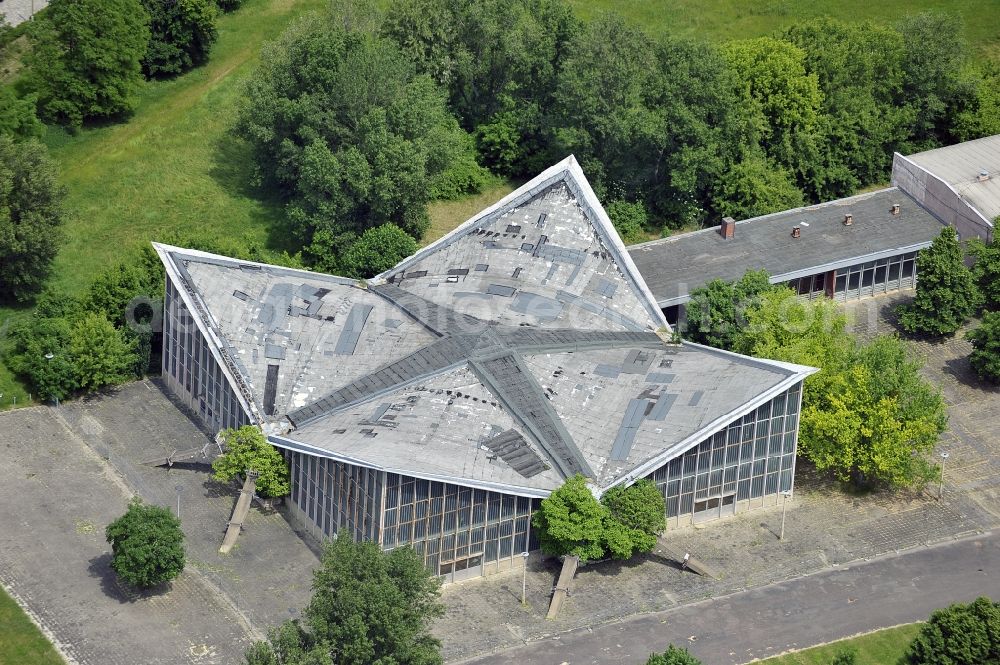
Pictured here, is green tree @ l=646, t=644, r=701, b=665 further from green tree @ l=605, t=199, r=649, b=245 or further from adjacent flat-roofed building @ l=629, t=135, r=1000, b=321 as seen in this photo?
green tree @ l=605, t=199, r=649, b=245

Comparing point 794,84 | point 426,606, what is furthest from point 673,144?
point 426,606

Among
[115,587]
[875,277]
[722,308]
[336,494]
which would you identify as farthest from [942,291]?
[115,587]

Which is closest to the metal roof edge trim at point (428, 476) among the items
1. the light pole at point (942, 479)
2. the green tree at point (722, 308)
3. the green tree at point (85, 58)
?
the green tree at point (722, 308)

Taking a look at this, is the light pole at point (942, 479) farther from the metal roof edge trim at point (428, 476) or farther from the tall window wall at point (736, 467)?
the metal roof edge trim at point (428, 476)

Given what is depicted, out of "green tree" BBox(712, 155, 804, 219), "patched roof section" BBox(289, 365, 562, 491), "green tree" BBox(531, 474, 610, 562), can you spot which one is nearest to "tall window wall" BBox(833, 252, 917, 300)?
"green tree" BBox(712, 155, 804, 219)

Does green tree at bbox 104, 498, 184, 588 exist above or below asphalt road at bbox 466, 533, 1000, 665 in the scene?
above

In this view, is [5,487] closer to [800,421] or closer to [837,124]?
[800,421]

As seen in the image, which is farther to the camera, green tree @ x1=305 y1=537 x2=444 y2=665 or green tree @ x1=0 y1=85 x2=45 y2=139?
green tree @ x1=0 y1=85 x2=45 y2=139
